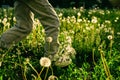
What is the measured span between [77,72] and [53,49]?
0.40m

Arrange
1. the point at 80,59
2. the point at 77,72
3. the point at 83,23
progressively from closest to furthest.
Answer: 1. the point at 77,72
2. the point at 80,59
3. the point at 83,23

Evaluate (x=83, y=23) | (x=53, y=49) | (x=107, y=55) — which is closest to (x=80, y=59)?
(x=107, y=55)

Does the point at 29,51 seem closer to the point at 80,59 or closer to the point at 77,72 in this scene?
the point at 80,59

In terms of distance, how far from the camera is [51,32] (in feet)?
15.8

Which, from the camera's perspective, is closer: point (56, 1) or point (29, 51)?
point (29, 51)

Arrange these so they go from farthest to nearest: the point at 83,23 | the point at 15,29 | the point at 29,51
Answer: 1. the point at 83,23
2. the point at 29,51
3. the point at 15,29

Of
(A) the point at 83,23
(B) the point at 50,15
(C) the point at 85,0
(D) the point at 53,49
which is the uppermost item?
(B) the point at 50,15

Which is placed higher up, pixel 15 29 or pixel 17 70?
pixel 15 29

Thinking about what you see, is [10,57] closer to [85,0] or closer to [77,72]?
[77,72]

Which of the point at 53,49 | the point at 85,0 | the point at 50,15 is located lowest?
the point at 85,0

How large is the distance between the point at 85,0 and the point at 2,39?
11.7 metres

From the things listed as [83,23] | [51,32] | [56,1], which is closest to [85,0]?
[56,1]

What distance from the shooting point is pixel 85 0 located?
55.0 ft

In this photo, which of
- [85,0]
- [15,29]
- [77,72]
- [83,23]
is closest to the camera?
[77,72]
